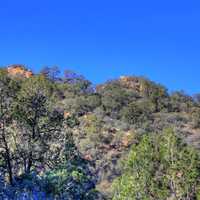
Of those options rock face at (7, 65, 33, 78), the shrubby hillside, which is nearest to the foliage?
the shrubby hillside

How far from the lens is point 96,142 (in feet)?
181

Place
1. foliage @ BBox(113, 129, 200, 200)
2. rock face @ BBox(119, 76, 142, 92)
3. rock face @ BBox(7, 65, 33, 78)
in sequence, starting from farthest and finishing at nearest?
rock face @ BBox(119, 76, 142, 92) → rock face @ BBox(7, 65, 33, 78) → foliage @ BBox(113, 129, 200, 200)

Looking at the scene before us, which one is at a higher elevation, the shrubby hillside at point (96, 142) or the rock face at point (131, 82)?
the rock face at point (131, 82)

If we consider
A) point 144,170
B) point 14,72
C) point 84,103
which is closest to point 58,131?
point 144,170

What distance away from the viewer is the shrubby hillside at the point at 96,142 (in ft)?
57.6

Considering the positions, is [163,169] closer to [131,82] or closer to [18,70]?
[18,70]

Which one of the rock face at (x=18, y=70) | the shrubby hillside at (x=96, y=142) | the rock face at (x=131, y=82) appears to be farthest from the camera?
the rock face at (x=131, y=82)

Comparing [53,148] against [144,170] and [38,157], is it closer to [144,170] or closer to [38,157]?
[38,157]

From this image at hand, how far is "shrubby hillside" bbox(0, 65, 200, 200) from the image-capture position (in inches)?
691

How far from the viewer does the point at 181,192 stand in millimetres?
37344

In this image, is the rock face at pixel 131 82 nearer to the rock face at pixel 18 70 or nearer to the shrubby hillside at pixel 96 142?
the shrubby hillside at pixel 96 142

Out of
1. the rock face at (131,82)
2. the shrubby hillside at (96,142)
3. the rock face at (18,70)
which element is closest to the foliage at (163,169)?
the shrubby hillside at (96,142)

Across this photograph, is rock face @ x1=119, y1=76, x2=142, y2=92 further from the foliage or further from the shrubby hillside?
the foliage

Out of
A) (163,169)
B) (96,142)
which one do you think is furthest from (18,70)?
(163,169)
